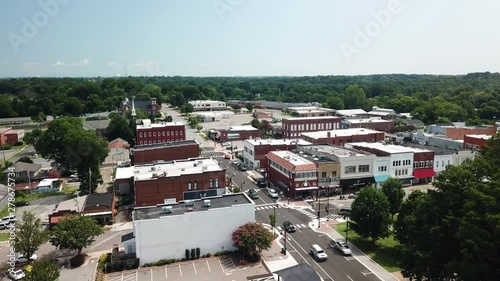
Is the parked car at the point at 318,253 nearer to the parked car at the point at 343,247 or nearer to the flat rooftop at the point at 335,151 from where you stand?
the parked car at the point at 343,247

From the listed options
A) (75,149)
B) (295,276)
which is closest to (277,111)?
(75,149)

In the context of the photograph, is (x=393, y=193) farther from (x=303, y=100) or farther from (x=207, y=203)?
(x=303, y=100)

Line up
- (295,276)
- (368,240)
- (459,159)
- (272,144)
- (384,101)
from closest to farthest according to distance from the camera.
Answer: (295,276) → (368,240) → (459,159) → (272,144) → (384,101)

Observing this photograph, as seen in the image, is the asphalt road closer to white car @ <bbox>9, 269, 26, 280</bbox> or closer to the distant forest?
white car @ <bbox>9, 269, 26, 280</bbox>

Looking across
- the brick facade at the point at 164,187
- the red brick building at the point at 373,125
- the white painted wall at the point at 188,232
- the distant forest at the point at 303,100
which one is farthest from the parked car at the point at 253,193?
the distant forest at the point at 303,100

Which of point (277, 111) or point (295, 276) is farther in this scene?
point (277, 111)

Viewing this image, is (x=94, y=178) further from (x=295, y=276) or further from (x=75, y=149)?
(x=295, y=276)
